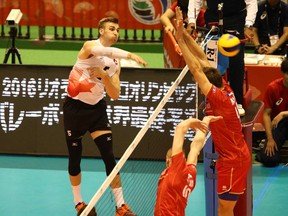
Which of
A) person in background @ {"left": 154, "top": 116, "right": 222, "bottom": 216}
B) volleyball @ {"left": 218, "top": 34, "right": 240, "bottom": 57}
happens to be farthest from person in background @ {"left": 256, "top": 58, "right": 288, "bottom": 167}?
person in background @ {"left": 154, "top": 116, "right": 222, "bottom": 216}

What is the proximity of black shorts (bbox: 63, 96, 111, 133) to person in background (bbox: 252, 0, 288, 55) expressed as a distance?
577 centimetres

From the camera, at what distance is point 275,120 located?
13.4m

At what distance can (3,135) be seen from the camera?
13539 mm

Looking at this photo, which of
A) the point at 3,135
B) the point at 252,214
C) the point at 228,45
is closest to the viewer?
the point at 228,45

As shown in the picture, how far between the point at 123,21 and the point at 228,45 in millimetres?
10308

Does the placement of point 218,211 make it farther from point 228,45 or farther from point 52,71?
point 52,71

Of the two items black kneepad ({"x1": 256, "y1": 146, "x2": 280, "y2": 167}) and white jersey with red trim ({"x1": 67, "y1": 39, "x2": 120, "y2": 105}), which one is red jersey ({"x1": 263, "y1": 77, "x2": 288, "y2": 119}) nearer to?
black kneepad ({"x1": 256, "y1": 146, "x2": 280, "y2": 167})

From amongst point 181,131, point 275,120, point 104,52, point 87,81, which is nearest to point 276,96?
point 275,120

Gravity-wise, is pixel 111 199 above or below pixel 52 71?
below

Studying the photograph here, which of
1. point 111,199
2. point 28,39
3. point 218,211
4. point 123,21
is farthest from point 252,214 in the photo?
point 28,39

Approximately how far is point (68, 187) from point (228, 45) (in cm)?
417

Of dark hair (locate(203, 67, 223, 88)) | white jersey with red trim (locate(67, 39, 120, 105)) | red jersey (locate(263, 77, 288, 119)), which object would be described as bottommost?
red jersey (locate(263, 77, 288, 119))

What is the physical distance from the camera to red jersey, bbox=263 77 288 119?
13.4 metres

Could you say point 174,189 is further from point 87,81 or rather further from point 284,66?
point 284,66
